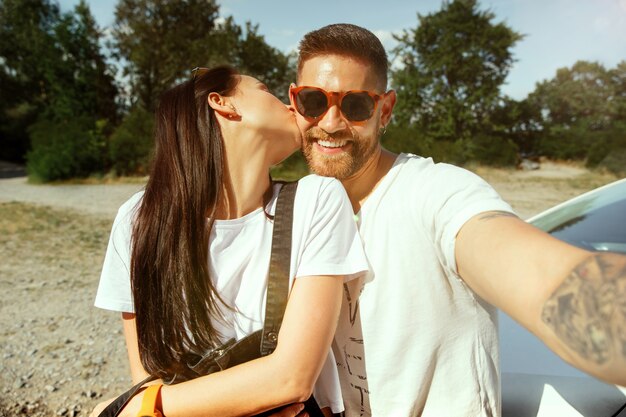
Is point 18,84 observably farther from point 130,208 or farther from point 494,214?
point 494,214

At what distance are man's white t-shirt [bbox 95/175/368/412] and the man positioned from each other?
0.36 feet

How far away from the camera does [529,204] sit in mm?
11805

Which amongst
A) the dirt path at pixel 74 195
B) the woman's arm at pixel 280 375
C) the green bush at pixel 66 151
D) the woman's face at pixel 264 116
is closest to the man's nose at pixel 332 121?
the woman's face at pixel 264 116

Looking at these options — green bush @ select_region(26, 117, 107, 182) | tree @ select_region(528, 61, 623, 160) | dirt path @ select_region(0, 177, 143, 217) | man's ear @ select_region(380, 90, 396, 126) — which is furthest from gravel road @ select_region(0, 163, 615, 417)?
tree @ select_region(528, 61, 623, 160)

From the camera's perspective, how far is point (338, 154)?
5.41 ft

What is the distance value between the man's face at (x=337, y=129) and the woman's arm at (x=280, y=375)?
22.6 inches

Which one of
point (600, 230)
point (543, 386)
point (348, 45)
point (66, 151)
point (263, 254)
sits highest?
point (348, 45)

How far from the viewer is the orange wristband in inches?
45.7

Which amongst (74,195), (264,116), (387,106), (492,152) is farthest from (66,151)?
(264,116)

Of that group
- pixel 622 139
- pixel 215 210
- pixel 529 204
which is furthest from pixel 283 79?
pixel 215 210

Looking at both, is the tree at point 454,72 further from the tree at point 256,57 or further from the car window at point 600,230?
the car window at point 600,230

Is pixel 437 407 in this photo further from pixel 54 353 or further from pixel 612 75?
pixel 612 75

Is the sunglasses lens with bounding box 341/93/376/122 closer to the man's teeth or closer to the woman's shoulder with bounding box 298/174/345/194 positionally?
the man's teeth

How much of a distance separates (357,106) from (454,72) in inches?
1083
